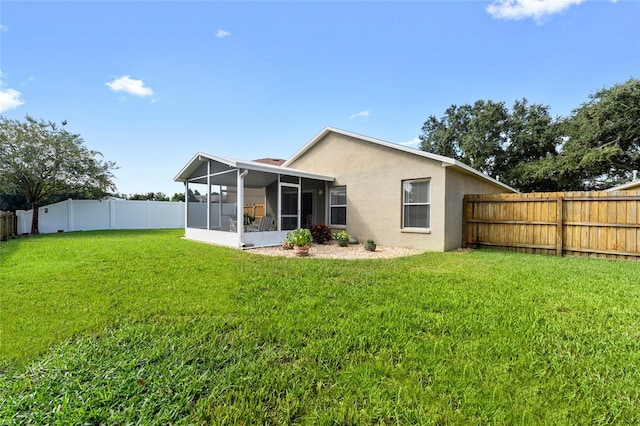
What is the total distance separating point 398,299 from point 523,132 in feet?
80.4

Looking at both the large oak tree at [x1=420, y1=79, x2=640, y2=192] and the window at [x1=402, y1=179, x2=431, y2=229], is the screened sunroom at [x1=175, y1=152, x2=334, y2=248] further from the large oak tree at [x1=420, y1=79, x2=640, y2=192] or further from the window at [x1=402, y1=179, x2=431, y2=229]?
the large oak tree at [x1=420, y1=79, x2=640, y2=192]

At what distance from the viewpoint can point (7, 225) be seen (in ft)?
37.7

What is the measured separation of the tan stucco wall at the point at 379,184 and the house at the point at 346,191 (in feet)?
→ 0.11

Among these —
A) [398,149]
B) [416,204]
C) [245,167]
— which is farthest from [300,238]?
[398,149]

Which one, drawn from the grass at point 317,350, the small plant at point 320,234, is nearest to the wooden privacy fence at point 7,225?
the grass at point 317,350

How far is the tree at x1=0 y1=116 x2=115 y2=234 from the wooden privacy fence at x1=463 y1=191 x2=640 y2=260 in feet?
59.5

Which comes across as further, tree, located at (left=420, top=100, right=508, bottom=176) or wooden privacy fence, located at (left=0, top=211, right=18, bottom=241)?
tree, located at (left=420, top=100, right=508, bottom=176)

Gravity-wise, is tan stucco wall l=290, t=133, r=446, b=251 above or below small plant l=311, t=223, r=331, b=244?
above

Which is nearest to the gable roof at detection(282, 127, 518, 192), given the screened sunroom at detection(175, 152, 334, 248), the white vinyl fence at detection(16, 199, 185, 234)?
the screened sunroom at detection(175, 152, 334, 248)

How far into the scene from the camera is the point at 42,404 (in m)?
2.00

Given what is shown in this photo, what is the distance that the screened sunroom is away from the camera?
31.8 feet

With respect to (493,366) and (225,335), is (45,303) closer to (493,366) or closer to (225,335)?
(225,335)

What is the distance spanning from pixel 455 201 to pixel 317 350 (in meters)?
8.44

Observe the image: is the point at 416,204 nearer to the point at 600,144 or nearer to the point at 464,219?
the point at 464,219
